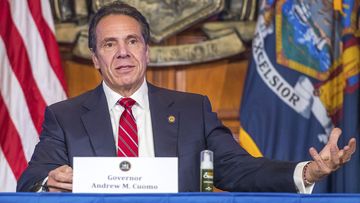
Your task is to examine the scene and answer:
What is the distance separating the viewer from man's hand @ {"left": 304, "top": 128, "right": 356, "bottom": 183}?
7.18ft

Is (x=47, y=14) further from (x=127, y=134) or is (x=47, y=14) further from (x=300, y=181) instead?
(x=300, y=181)

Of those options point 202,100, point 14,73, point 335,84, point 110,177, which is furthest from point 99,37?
point 335,84

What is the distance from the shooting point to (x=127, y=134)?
8.87 feet

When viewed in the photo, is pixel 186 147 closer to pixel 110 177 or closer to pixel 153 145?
pixel 153 145

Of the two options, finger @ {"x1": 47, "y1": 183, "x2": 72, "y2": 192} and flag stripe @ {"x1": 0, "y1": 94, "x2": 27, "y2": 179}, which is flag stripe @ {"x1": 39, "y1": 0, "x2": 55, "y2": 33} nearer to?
flag stripe @ {"x1": 0, "y1": 94, "x2": 27, "y2": 179}

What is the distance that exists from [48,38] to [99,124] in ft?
5.48

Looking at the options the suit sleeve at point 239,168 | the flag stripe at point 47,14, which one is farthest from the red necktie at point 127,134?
the flag stripe at point 47,14

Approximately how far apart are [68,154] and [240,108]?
1761 millimetres

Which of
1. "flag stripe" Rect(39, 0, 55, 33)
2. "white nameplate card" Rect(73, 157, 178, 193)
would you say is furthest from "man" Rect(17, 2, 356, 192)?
"flag stripe" Rect(39, 0, 55, 33)

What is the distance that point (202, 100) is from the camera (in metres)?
2.90

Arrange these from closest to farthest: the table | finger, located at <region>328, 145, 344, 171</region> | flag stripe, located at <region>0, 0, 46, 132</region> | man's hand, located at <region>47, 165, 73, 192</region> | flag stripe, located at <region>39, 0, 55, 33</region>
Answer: the table
finger, located at <region>328, 145, 344, 171</region>
man's hand, located at <region>47, 165, 73, 192</region>
flag stripe, located at <region>0, 0, 46, 132</region>
flag stripe, located at <region>39, 0, 55, 33</region>

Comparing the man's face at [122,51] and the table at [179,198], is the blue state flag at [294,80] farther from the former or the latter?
the table at [179,198]

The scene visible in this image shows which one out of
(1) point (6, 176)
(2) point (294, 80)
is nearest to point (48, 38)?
(1) point (6, 176)

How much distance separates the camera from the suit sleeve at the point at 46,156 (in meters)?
2.54
